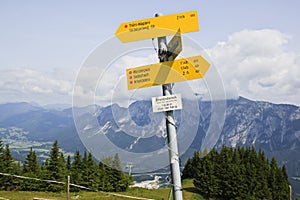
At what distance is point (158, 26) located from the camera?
4.55 meters

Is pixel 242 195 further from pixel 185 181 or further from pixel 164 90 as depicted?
pixel 164 90

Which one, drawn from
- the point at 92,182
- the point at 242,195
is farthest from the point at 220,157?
the point at 92,182

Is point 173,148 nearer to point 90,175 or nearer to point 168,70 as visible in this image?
point 168,70

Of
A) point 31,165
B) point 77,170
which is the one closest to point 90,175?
point 77,170

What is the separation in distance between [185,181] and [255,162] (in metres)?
16.0

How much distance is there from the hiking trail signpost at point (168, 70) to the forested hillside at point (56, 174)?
124 ft

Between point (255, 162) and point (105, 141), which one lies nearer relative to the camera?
point (105, 141)

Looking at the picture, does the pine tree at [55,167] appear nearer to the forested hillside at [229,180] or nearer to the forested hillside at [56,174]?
the forested hillside at [56,174]

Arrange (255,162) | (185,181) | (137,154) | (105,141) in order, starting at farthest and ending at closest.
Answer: (185,181), (255,162), (137,154), (105,141)

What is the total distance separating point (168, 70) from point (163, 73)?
0.08m

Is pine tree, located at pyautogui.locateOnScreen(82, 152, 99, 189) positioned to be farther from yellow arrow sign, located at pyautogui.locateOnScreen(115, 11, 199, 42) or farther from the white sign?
yellow arrow sign, located at pyautogui.locateOnScreen(115, 11, 199, 42)

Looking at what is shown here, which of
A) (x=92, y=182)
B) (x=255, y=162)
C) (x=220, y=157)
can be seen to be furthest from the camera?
(x=255, y=162)

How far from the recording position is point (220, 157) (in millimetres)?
57500

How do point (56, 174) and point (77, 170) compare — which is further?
point (77, 170)
